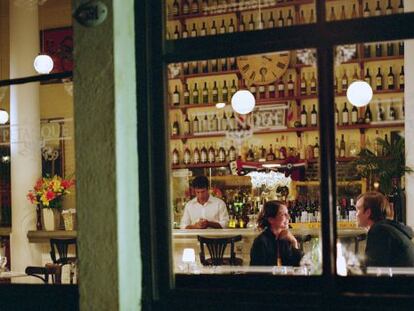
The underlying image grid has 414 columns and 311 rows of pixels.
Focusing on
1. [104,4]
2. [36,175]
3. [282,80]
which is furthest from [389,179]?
[104,4]

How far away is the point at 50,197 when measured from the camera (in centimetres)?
810

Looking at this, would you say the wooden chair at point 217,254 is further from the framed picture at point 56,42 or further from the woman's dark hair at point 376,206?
the framed picture at point 56,42

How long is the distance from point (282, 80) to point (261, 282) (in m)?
6.56

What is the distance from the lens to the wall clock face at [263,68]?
8.88 metres

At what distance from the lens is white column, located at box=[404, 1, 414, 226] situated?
799 centimetres

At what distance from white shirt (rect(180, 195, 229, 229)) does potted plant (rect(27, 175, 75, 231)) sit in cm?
186

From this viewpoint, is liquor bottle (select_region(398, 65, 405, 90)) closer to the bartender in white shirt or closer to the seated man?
the bartender in white shirt

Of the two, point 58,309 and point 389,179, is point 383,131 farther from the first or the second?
point 58,309

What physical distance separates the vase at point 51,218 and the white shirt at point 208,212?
6.18 ft

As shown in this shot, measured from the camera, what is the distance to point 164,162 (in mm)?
2873

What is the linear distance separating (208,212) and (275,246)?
3340mm

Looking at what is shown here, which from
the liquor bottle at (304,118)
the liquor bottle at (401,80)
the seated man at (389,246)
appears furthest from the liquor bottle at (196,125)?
the seated man at (389,246)

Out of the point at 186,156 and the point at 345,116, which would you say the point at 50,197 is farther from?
the point at 345,116

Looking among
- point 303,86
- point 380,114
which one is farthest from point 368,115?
point 303,86
